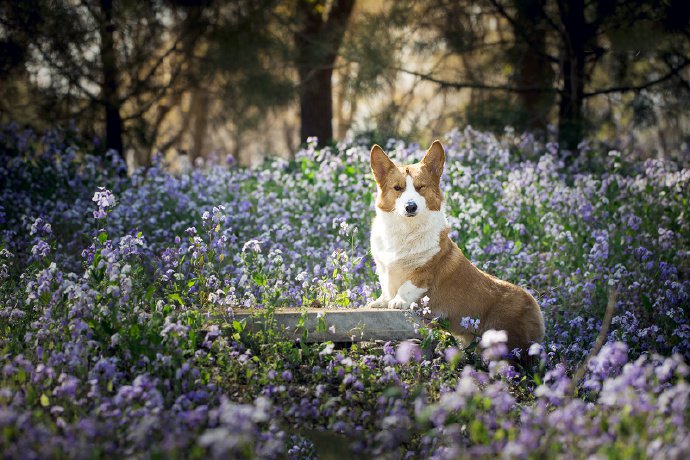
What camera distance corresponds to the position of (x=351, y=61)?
37.4 feet

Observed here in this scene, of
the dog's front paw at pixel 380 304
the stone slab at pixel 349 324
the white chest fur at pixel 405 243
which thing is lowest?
the stone slab at pixel 349 324

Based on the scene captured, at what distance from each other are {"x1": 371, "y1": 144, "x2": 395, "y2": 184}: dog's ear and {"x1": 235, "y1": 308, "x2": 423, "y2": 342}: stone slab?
97 centimetres

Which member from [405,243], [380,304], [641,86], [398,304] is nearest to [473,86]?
[641,86]

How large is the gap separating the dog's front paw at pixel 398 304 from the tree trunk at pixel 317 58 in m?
6.47

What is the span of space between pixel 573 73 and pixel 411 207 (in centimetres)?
646

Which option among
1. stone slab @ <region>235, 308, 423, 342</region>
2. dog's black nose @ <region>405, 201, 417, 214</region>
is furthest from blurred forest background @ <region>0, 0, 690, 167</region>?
stone slab @ <region>235, 308, 423, 342</region>

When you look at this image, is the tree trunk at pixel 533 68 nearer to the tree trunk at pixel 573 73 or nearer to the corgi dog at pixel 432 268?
the tree trunk at pixel 573 73

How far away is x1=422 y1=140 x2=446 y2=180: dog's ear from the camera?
5715 mm

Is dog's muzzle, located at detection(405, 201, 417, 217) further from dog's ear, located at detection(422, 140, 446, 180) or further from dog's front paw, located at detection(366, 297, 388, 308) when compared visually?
dog's front paw, located at detection(366, 297, 388, 308)

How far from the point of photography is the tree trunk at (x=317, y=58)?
12091mm

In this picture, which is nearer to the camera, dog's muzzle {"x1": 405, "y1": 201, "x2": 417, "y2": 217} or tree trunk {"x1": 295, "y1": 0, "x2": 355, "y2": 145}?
dog's muzzle {"x1": 405, "y1": 201, "x2": 417, "y2": 217}

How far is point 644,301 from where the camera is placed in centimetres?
630

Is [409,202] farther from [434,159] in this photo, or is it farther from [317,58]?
[317,58]

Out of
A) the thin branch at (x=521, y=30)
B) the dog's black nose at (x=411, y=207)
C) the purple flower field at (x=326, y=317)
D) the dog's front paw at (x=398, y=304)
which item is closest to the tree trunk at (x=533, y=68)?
the thin branch at (x=521, y=30)
